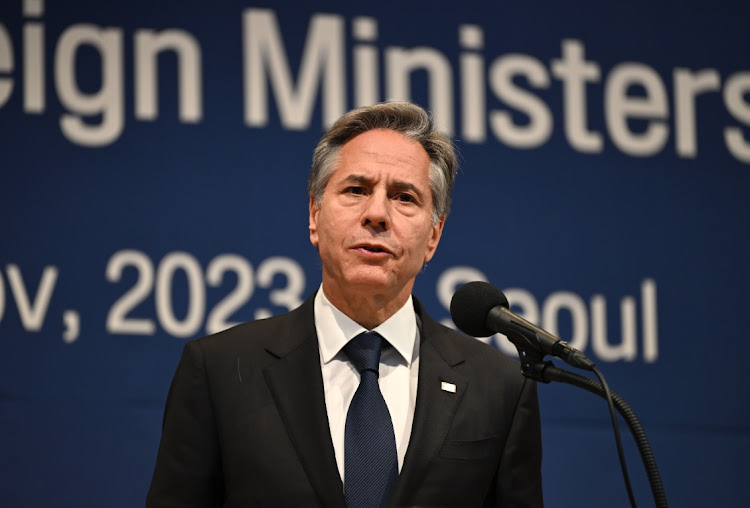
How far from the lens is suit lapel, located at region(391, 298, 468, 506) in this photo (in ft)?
7.04

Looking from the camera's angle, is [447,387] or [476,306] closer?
[476,306]

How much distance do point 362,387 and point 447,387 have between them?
7.4 inches

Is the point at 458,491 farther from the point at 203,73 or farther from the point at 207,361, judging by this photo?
the point at 203,73

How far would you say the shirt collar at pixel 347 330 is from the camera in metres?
2.34

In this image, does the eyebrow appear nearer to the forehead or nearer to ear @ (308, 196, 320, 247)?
the forehead

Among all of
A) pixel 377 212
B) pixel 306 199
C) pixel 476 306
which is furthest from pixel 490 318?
pixel 306 199

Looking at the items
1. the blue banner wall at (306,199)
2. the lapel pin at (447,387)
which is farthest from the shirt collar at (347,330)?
the blue banner wall at (306,199)

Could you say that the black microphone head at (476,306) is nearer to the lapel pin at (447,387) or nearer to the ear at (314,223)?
the lapel pin at (447,387)

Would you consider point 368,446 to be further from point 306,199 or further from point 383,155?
point 306,199

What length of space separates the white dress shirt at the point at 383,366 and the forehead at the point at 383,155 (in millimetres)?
306

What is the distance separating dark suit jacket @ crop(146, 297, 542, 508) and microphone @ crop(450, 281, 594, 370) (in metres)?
0.37

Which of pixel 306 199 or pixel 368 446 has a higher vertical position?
pixel 306 199

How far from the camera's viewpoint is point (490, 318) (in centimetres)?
190

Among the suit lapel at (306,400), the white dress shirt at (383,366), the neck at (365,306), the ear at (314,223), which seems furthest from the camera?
the ear at (314,223)
